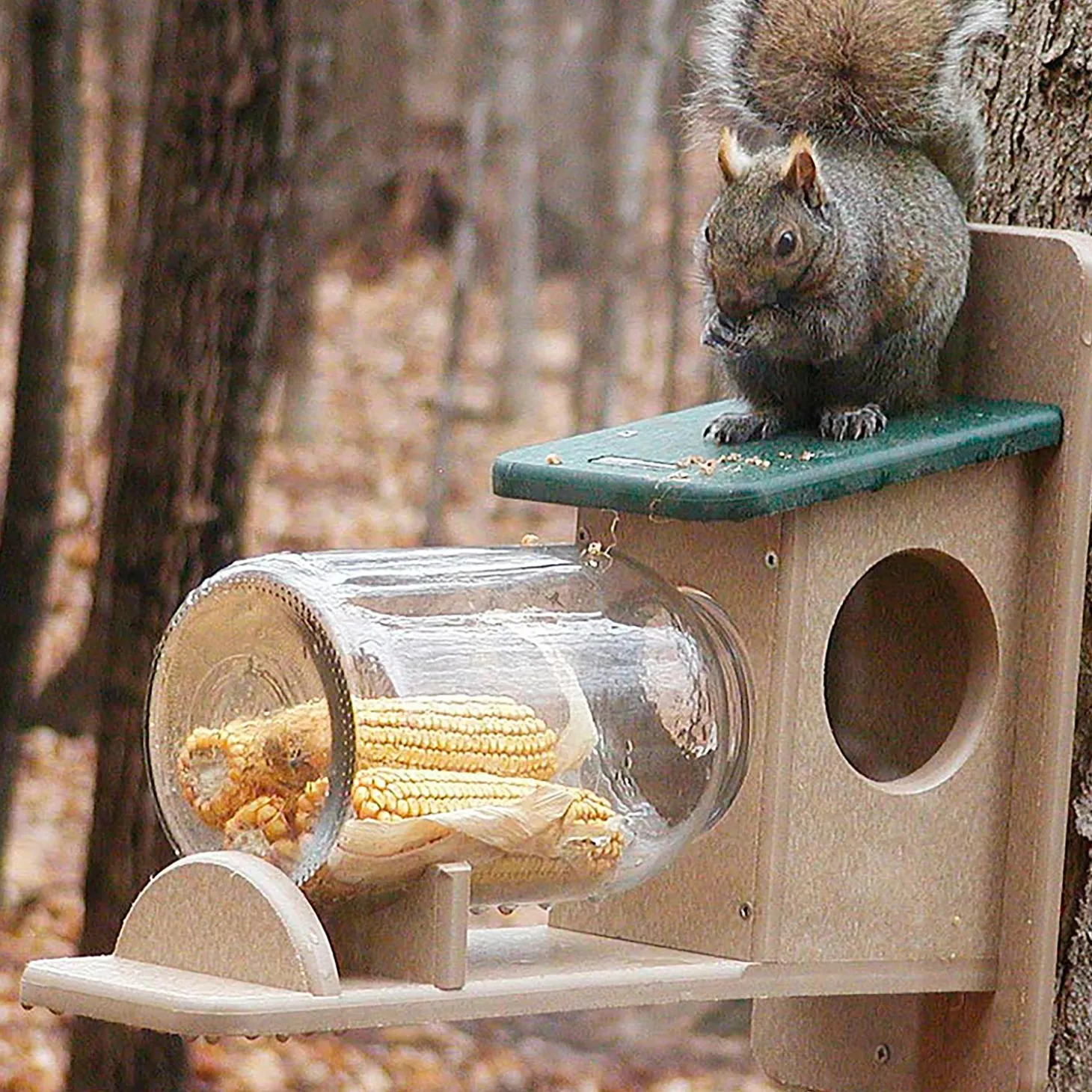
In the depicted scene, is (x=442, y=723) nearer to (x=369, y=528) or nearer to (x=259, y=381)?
(x=259, y=381)

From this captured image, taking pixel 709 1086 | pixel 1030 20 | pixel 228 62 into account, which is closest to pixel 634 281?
pixel 709 1086

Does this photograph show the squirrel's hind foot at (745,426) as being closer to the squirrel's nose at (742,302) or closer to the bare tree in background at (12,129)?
the squirrel's nose at (742,302)

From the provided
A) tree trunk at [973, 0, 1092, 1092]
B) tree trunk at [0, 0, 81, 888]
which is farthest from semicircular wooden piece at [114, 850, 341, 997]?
tree trunk at [0, 0, 81, 888]

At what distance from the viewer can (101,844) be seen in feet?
15.1

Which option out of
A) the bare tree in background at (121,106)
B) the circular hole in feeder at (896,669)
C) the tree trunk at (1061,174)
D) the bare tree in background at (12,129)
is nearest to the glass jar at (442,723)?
the circular hole in feeder at (896,669)

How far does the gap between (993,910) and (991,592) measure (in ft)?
1.17

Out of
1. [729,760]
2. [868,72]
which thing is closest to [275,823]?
[729,760]

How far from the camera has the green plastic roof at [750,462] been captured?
6.82 ft

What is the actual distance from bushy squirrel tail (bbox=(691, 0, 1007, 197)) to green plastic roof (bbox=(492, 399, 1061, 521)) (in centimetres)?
31

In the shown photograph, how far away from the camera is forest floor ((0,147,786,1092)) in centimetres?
607

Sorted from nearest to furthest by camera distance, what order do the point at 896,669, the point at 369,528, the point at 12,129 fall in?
the point at 896,669
the point at 369,528
the point at 12,129

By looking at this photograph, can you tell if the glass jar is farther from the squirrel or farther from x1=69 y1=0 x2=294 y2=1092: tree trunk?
x1=69 y1=0 x2=294 y2=1092: tree trunk

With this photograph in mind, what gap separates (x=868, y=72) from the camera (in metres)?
2.42

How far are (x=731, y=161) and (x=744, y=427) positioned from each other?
286mm
